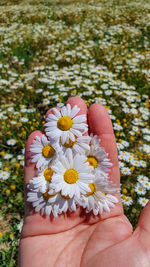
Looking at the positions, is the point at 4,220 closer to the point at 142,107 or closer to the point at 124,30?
the point at 142,107

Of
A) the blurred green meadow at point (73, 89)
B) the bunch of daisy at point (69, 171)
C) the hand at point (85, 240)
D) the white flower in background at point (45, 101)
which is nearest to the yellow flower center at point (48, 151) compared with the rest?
the bunch of daisy at point (69, 171)

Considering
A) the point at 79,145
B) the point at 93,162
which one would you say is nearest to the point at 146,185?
the point at 93,162

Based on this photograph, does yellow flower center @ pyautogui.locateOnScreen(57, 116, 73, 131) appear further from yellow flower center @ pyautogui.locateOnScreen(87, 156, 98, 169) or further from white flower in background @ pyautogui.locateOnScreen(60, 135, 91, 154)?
yellow flower center @ pyautogui.locateOnScreen(87, 156, 98, 169)

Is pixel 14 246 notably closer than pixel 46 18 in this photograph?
Yes

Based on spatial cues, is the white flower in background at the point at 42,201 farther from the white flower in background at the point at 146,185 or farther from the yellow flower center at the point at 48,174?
the white flower in background at the point at 146,185

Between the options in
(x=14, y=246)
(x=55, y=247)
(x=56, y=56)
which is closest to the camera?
(x=55, y=247)

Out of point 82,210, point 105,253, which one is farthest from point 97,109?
point 105,253

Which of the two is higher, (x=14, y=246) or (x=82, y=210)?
(x=82, y=210)

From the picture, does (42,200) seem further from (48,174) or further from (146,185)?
(146,185)
